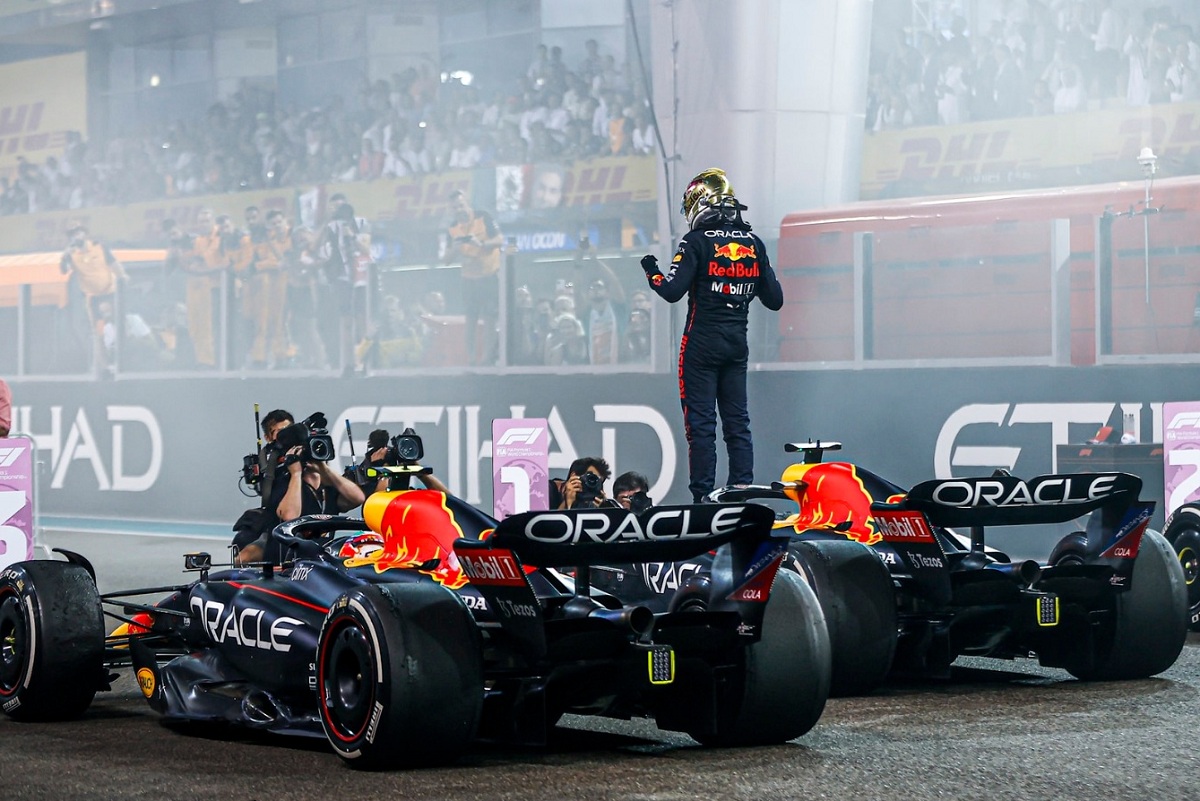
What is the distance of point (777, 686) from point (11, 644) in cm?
297

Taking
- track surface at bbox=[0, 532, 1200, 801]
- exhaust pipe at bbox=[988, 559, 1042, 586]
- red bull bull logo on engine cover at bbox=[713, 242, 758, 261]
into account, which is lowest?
track surface at bbox=[0, 532, 1200, 801]

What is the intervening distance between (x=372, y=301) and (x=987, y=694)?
10.6 metres

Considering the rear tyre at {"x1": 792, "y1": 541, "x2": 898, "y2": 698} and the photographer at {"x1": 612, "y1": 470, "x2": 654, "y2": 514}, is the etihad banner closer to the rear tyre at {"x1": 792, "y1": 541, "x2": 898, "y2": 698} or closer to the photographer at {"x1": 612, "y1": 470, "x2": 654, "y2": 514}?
the photographer at {"x1": 612, "y1": 470, "x2": 654, "y2": 514}

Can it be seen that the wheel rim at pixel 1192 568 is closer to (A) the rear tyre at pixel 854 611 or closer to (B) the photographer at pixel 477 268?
(A) the rear tyre at pixel 854 611

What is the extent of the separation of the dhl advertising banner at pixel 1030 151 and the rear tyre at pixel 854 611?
6278 mm

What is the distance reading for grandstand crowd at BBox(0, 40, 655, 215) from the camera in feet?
52.6

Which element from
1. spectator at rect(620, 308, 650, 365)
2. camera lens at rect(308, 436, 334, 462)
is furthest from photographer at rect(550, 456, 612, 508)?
spectator at rect(620, 308, 650, 365)

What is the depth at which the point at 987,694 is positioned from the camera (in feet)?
22.8

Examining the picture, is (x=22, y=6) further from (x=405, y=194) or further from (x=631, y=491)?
(x=631, y=491)

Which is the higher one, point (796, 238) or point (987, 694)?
point (796, 238)

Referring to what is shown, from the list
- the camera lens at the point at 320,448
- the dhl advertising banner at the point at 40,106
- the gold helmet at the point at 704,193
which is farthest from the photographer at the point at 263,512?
the dhl advertising banner at the point at 40,106

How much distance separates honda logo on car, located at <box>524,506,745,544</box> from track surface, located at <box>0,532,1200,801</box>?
69 cm

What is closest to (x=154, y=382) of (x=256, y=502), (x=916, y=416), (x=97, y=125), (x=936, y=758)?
(x=256, y=502)

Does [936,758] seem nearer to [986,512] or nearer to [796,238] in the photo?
[986,512]
